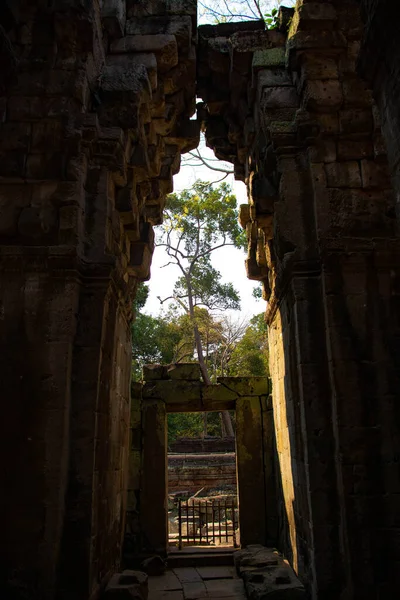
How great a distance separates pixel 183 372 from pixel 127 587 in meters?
4.21

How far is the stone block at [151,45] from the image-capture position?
261 inches

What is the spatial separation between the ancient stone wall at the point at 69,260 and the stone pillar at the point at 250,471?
2217 millimetres

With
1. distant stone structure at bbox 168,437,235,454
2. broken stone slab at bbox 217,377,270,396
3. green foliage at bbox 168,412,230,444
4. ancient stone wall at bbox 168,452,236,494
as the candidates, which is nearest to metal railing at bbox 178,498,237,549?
broken stone slab at bbox 217,377,270,396

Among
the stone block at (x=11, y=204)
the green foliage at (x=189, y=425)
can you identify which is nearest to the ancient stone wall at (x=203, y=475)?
the green foliage at (x=189, y=425)

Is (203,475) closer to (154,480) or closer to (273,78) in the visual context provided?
(154,480)

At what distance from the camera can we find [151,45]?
6.66 m

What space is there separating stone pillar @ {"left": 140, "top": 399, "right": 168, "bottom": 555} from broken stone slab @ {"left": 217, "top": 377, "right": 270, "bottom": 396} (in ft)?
3.95

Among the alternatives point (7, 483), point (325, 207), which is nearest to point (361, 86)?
point (325, 207)

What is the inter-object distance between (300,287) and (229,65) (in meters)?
4.12

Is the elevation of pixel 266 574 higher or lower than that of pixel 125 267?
lower

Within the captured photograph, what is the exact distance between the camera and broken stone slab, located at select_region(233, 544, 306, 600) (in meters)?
4.79

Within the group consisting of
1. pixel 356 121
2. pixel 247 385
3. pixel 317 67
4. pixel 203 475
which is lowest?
pixel 203 475

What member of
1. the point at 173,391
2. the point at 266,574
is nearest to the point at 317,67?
the point at 173,391

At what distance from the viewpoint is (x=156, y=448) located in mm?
8227
